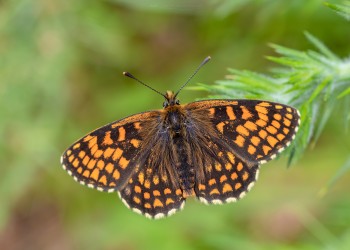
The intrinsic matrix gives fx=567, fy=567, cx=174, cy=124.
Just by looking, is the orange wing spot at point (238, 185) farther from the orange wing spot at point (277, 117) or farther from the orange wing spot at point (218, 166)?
the orange wing spot at point (277, 117)

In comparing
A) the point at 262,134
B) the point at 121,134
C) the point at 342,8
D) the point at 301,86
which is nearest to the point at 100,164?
the point at 121,134

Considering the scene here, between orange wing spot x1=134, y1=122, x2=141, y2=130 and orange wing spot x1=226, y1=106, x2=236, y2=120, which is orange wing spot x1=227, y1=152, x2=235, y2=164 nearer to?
orange wing spot x1=226, y1=106, x2=236, y2=120

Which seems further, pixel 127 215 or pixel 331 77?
pixel 127 215

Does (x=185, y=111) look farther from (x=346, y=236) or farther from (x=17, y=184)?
(x=17, y=184)

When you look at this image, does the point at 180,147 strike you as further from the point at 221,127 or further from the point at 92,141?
the point at 92,141

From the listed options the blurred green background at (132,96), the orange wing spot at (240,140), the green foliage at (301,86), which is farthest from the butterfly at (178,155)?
the blurred green background at (132,96)

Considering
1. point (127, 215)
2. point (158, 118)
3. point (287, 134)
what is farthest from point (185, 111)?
point (127, 215)

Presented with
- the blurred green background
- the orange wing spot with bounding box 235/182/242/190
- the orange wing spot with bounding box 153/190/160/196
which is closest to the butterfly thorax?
the orange wing spot with bounding box 153/190/160/196
